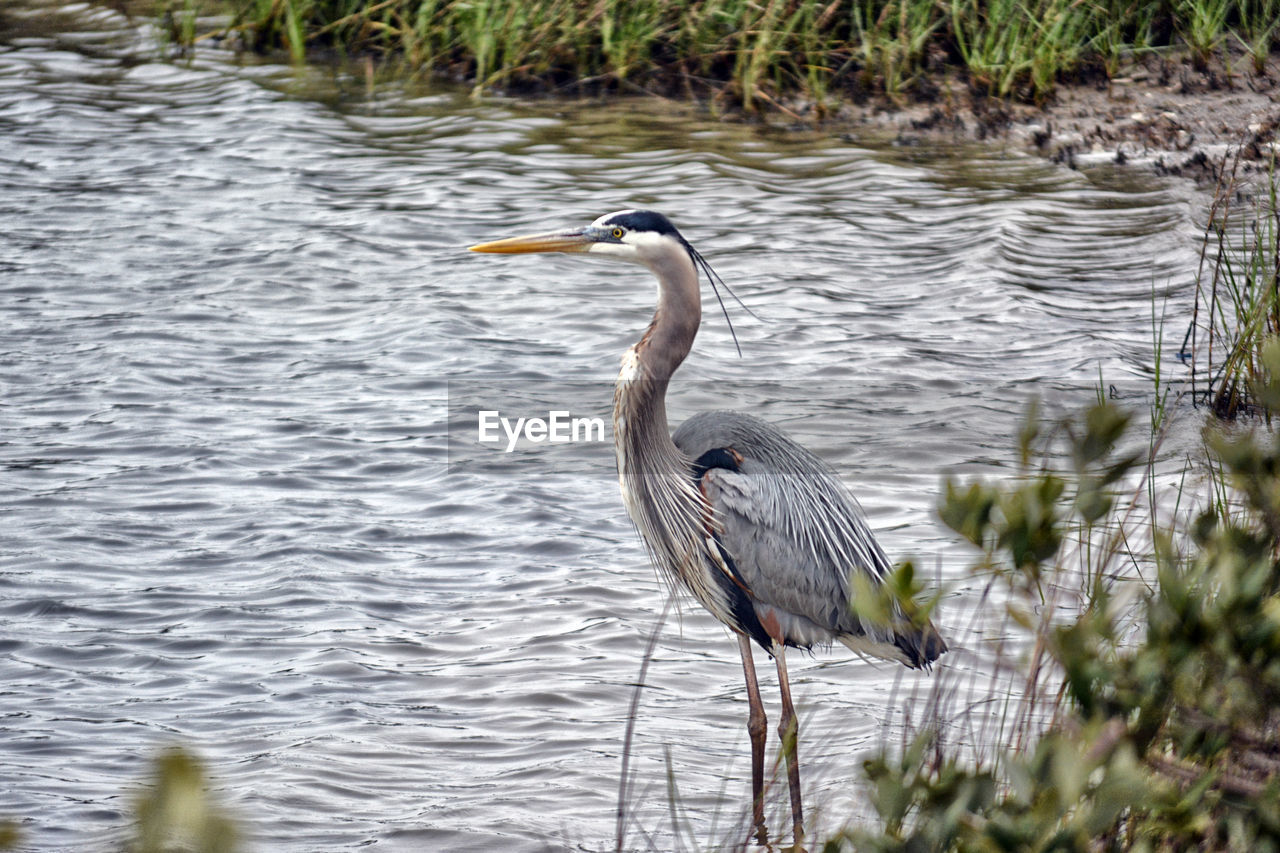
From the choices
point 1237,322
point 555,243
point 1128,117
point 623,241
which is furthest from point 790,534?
point 1128,117

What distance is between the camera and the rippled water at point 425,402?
13.6 ft

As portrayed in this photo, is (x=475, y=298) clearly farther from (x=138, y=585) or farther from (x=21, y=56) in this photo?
(x=21, y=56)

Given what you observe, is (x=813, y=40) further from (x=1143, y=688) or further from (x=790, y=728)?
(x=1143, y=688)

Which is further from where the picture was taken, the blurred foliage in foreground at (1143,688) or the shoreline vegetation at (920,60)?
the shoreline vegetation at (920,60)

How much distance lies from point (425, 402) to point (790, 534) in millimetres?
3143

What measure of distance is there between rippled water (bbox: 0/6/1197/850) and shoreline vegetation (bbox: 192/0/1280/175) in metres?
0.42

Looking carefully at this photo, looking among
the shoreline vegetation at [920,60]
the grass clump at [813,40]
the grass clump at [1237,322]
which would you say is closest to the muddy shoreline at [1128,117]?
the shoreline vegetation at [920,60]

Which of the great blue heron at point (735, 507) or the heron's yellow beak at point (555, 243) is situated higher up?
the heron's yellow beak at point (555, 243)

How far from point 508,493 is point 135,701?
6.77ft

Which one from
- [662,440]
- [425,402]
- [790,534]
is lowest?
[425,402]

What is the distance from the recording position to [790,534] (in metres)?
4.14

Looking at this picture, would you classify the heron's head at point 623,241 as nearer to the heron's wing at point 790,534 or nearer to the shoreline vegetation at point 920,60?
the heron's wing at point 790,534

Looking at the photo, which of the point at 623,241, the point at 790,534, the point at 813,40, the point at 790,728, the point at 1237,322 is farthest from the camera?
the point at 813,40

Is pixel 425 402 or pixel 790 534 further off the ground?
pixel 790 534
